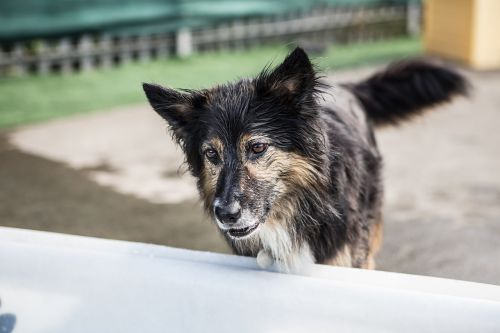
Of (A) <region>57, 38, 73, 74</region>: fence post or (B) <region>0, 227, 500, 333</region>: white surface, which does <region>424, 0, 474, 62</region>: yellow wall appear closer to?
(A) <region>57, 38, 73, 74</region>: fence post

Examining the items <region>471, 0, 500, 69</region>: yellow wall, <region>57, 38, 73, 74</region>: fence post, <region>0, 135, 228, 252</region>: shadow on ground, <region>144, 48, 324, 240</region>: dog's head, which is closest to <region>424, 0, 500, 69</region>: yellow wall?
<region>471, 0, 500, 69</region>: yellow wall

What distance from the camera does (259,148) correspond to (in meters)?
2.38

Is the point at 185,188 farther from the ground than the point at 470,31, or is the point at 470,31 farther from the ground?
the point at 470,31

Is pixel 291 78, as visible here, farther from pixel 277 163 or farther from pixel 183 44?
pixel 183 44

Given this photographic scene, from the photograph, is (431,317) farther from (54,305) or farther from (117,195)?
(117,195)

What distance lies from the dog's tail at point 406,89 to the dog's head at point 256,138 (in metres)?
1.11

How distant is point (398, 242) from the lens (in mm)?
3631

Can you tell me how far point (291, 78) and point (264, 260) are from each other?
70cm

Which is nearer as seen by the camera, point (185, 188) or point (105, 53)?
point (185, 188)

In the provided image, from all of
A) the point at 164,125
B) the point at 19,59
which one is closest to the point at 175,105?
the point at 164,125

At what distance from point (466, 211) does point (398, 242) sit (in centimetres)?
62

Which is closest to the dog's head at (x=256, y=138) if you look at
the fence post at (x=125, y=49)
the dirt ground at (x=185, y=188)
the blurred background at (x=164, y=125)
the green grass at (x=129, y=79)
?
the blurred background at (x=164, y=125)

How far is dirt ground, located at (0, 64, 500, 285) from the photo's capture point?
3.58 metres

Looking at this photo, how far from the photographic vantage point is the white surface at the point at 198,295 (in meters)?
2.02
